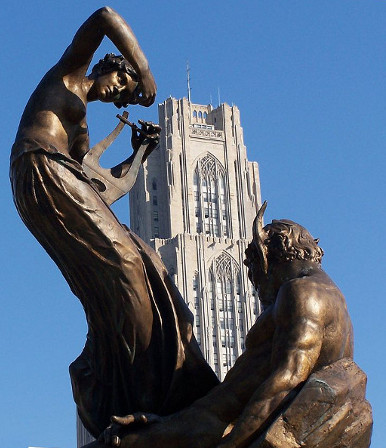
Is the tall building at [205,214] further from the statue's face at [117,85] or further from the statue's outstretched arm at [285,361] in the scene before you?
the statue's outstretched arm at [285,361]

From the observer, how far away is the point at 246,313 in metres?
74.6

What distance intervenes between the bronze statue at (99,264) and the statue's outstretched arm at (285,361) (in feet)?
2.41

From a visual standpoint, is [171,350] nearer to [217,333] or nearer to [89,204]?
[89,204]

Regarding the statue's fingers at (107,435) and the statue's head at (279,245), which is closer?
the statue's fingers at (107,435)

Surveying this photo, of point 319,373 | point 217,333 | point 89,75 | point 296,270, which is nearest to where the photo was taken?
point 319,373

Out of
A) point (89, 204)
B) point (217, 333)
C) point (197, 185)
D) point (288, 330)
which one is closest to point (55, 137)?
point (89, 204)

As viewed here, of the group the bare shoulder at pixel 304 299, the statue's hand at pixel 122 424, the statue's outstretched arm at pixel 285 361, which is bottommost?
the statue's hand at pixel 122 424

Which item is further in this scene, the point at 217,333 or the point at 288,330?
the point at 217,333

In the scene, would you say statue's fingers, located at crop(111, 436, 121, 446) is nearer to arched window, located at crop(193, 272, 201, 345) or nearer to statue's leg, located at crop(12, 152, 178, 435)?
statue's leg, located at crop(12, 152, 178, 435)

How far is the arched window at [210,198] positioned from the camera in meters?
77.4

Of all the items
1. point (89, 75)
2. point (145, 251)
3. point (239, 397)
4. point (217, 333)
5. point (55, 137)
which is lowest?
point (239, 397)

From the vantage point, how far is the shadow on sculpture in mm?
4590

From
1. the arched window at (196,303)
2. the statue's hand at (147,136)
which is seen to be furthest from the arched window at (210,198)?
the statue's hand at (147,136)

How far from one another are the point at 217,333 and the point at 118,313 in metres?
68.3
